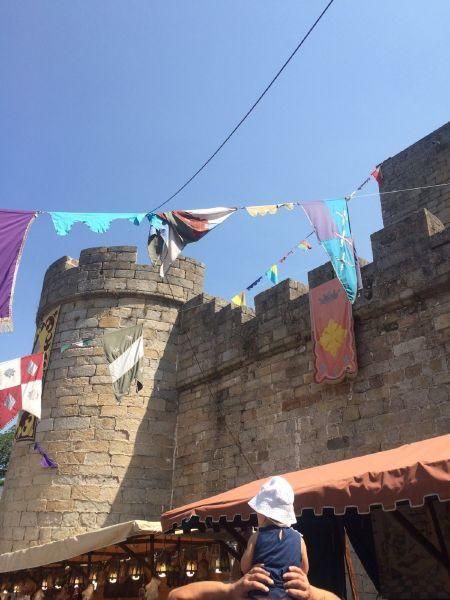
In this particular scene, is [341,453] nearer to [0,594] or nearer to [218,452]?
[218,452]

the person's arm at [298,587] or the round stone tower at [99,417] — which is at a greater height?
the round stone tower at [99,417]

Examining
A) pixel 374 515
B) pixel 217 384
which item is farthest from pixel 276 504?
pixel 217 384

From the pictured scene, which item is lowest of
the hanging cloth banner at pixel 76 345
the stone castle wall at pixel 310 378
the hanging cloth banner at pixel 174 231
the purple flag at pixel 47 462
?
the purple flag at pixel 47 462

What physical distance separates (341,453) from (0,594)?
6.08 m

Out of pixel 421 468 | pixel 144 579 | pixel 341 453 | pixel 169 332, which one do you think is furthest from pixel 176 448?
pixel 421 468

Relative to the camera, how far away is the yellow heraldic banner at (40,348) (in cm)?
945

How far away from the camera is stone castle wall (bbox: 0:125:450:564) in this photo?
6.29m

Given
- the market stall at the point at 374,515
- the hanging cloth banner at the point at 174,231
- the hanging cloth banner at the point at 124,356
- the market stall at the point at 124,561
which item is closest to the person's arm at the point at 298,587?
the market stall at the point at 374,515

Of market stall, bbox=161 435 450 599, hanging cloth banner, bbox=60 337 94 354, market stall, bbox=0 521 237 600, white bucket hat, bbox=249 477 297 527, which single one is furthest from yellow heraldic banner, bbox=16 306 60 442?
white bucket hat, bbox=249 477 297 527

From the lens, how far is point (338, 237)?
21.4 ft

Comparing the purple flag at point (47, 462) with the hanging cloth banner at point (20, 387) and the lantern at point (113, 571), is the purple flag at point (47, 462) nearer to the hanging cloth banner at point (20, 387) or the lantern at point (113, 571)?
the hanging cloth banner at point (20, 387)

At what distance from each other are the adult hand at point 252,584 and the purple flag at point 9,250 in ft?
17.6

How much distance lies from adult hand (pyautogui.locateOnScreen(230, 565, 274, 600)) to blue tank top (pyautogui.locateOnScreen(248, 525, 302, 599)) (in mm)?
24

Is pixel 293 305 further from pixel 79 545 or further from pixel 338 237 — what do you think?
pixel 79 545
